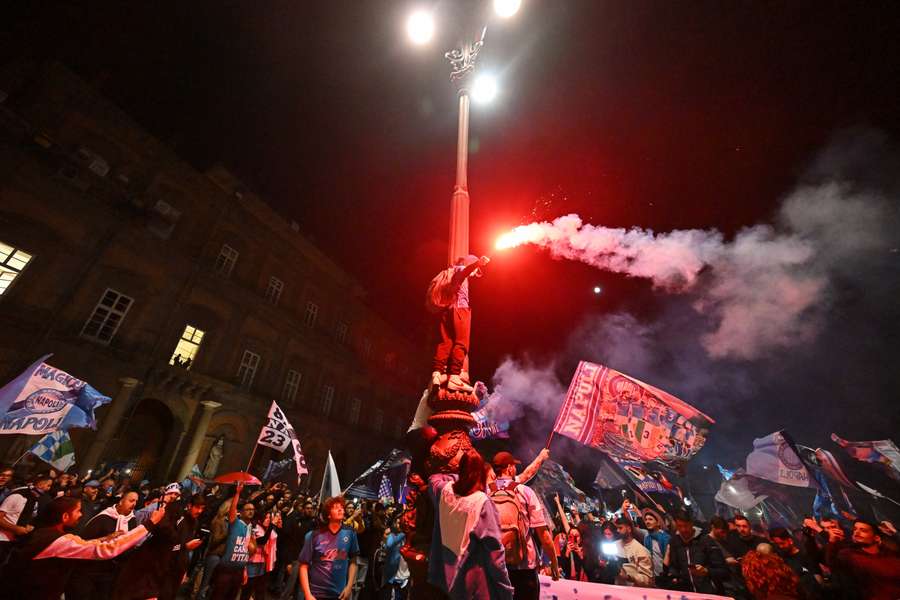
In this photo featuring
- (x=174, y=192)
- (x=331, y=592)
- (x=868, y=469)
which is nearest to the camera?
(x=331, y=592)

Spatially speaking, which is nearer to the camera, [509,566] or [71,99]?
[509,566]

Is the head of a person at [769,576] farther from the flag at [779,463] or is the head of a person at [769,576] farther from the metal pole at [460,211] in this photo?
the flag at [779,463]

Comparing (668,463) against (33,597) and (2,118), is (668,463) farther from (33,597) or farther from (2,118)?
(2,118)

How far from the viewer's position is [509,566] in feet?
10.9

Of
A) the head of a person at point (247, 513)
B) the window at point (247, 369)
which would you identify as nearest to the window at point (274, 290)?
the window at point (247, 369)

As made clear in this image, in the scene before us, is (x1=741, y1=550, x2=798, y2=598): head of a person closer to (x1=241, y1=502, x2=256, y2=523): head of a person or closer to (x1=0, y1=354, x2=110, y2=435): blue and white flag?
(x1=241, y1=502, x2=256, y2=523): head of a person

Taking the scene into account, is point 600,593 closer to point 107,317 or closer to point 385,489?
point 385,489

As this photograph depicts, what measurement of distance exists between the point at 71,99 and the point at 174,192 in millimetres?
4956

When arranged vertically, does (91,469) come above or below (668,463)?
below

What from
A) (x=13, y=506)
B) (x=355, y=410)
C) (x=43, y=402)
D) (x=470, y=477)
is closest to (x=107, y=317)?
(x=43, y=402)

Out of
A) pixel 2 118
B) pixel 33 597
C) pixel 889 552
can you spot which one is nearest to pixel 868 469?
pixel 889 552

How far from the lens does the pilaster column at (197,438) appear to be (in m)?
17.0

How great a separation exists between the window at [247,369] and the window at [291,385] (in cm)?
218

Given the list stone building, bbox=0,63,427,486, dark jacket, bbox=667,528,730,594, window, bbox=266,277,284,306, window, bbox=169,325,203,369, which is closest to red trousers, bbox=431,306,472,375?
dark jacket, bbox=667,528,730,594
